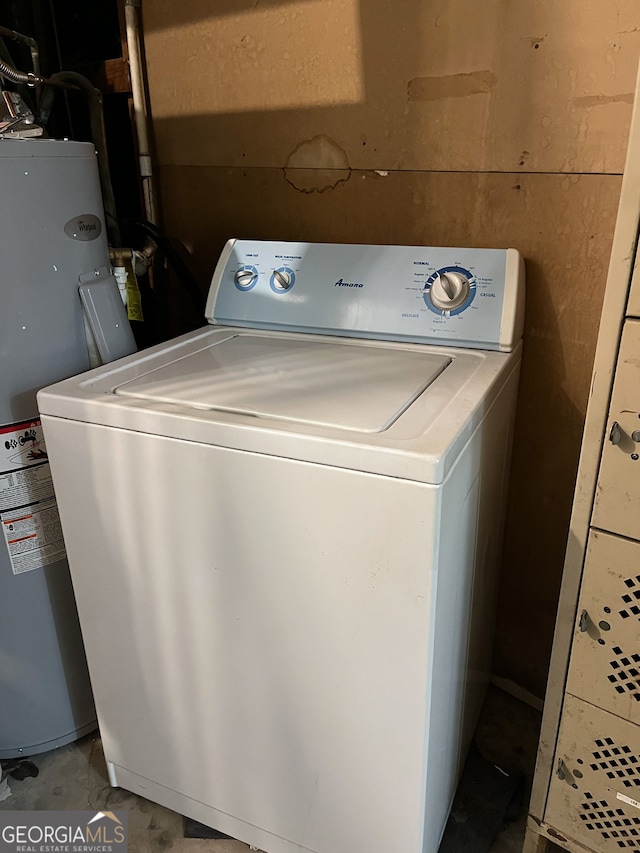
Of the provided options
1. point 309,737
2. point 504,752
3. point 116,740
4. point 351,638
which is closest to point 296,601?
point 351,638

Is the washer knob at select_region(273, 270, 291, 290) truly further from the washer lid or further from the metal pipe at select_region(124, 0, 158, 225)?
the metal pipe at select_region(124, 0, 158, 225)

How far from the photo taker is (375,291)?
50.9 inches

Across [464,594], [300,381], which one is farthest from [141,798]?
[300,381]

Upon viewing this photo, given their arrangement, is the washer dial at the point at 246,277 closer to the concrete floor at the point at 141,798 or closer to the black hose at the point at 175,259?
the black hose at the point at 175,259

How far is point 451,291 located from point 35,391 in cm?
81

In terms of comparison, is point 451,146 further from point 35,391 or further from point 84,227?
point 35,391

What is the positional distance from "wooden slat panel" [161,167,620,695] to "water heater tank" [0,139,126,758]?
436 mm

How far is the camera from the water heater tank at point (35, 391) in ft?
3.68

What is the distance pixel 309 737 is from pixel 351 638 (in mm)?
242

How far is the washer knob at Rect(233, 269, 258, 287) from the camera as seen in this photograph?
4.65 ft

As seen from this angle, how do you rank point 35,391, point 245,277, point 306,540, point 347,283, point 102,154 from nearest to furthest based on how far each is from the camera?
point 306,540 < point 35,391 < point 347,283 < point 245,277 < point 102,154

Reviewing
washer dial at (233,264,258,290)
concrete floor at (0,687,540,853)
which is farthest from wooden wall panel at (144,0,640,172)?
concrete floor at (0,687,540,853)

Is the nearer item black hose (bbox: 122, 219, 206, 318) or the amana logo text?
the amana logo text

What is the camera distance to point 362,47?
4.27ft
